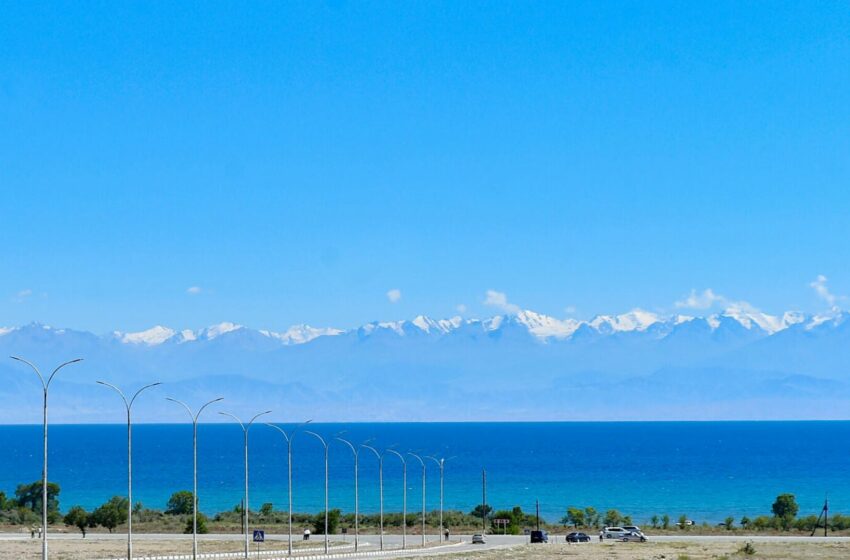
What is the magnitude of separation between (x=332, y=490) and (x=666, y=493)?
46060mm

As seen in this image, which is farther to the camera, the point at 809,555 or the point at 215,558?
the point at 809,555

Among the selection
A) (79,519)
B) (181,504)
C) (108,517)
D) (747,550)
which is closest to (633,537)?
(747,550)

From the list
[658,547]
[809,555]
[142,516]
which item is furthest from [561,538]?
[142,516]

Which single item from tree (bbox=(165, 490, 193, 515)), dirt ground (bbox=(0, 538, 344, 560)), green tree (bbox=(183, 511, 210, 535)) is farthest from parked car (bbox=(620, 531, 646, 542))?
tree (bbox=(165, 490, 193, 515))

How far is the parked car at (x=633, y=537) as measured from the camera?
10107 cm

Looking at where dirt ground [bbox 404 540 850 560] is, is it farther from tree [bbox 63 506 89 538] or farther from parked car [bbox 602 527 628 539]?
tree [bbox 63 506 89 538]

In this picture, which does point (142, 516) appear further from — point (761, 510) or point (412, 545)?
point (761, 510)

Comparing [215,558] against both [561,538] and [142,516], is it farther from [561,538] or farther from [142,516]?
[142,516]

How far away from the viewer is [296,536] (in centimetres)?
10450

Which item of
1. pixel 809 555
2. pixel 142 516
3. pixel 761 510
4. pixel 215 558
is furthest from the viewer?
pixel 761 510

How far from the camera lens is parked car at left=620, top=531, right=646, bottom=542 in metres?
101

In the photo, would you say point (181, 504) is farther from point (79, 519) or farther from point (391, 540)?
point (391, 540)

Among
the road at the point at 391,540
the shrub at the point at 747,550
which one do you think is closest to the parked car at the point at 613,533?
the road at the point at 391,540

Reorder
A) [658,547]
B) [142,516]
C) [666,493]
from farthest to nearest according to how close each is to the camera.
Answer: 1. [666,493]
2. [142,516]
3. [658,547]
